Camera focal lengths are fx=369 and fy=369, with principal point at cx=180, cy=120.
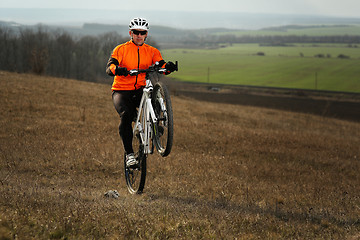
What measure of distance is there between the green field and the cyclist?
83231 millimetres

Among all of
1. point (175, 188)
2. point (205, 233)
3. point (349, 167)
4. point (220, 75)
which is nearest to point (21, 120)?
point (175, 188)

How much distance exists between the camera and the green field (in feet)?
354

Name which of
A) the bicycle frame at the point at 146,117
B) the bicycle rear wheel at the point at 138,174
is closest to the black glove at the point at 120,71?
Result: the bicycle frame at the point at 146,117

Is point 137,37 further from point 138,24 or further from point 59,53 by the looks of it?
point 59,53

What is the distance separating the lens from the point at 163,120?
7.45 m

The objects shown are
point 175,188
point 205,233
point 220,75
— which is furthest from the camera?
point 220,75

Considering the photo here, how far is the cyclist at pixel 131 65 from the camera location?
7.93 meters

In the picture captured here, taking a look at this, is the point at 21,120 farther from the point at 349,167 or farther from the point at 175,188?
the point at 349,167

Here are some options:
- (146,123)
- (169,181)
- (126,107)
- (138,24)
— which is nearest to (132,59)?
(138,24)

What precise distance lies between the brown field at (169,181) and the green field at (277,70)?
72.2m

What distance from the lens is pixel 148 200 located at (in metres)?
8.31

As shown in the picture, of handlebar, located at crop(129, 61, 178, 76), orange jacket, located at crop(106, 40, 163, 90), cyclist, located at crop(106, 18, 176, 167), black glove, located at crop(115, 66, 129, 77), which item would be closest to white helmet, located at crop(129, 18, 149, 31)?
cyclist, located at crop(106, 18, 176, 167)

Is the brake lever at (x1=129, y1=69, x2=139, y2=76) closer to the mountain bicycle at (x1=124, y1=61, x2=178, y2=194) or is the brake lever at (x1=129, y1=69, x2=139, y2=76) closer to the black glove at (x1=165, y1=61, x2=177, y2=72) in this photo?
the mountain bicycle at (x1=124, y1=61, x2=178, y2=194)

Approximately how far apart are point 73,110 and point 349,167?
48.7 feet
